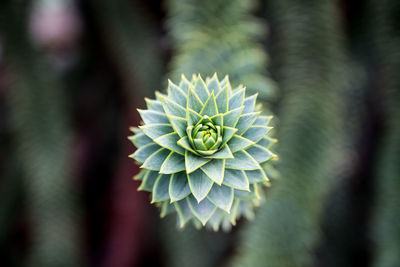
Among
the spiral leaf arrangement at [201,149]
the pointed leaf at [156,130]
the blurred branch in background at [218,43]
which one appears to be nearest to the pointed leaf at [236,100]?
the spiral leaf arrangement at [201,149]

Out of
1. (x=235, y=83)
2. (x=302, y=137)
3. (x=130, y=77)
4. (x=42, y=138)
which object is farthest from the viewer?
(x=130, y=77)

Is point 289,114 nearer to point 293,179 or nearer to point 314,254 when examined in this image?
point 293,179

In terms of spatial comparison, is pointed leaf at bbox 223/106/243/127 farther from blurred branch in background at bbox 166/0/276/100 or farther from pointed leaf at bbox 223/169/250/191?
blurred branch in background at bbox 166/0/276/100

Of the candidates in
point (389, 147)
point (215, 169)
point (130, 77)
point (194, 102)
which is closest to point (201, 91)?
point (194, 102)

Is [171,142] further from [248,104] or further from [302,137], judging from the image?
[302,137]

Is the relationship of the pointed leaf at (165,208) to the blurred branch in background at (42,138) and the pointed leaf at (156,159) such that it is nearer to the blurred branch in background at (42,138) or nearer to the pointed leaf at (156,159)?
the pointed leaf at (156,159)

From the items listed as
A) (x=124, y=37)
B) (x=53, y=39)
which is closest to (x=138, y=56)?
(x=124, y=37)

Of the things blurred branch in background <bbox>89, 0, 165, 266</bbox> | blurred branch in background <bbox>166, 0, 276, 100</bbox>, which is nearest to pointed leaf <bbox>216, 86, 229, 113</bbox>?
blurred branch in background <bbox>166, 0, 276, 100</bbox>
